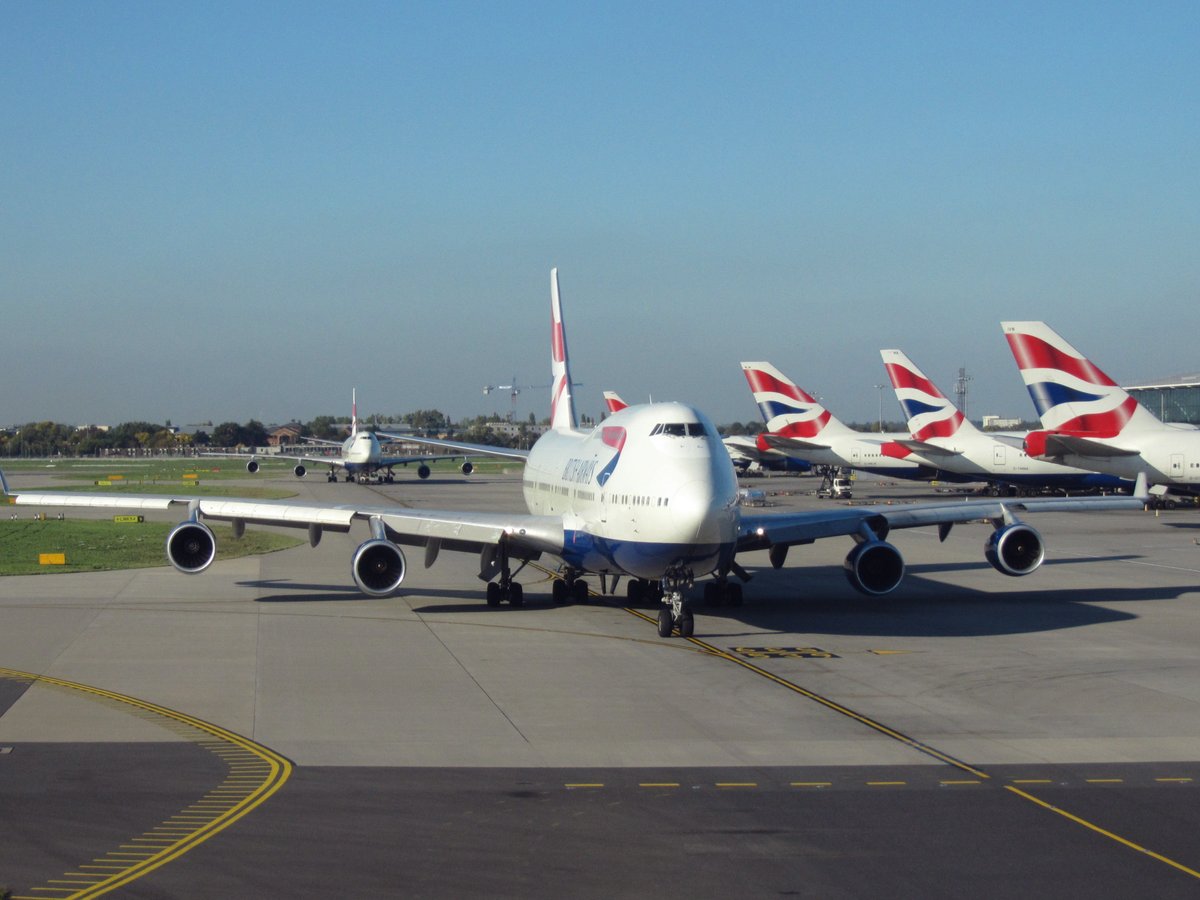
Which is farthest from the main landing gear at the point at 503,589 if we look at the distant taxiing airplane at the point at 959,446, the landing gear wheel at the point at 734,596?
the distant taxiing airplane at the point at 959,446

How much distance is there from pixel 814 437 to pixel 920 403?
415 inches

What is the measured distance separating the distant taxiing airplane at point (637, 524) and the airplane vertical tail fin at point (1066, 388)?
1032 inches

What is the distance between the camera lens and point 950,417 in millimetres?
89250

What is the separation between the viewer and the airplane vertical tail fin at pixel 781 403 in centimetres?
10075

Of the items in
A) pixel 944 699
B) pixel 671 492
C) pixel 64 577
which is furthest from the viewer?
pixel 64 577

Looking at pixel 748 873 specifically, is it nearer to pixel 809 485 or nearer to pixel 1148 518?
pixel 1148 518

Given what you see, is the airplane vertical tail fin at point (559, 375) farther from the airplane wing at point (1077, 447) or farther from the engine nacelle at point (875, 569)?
the airplane wing at point (1077, 447)

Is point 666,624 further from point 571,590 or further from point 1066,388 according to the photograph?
point 1066,388

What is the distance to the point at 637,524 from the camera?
26.8 meters

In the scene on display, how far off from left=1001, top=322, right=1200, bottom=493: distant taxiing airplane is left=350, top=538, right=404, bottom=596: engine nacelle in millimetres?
39159

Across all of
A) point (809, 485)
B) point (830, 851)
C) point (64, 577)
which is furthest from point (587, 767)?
point (809, 485)

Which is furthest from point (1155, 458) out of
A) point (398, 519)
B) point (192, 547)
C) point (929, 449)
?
point (192, 547)

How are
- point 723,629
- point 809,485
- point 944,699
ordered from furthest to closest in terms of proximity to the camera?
point 809,485 → point 723,629 → point 944,699

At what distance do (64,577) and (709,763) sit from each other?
93.9ft
